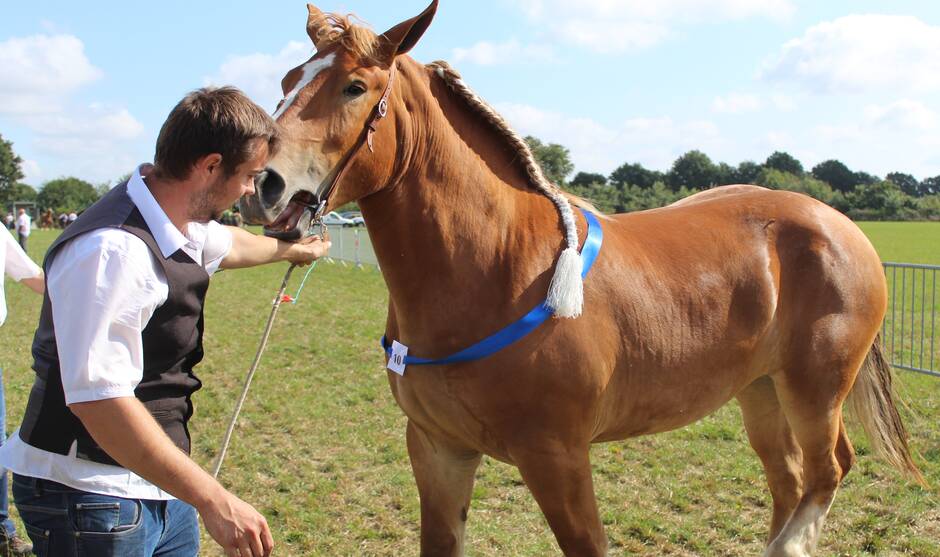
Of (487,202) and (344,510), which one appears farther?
(344,510)

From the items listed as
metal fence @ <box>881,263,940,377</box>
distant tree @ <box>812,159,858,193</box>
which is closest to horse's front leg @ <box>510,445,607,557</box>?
metal fence @ <box>881,263,940,377</box>

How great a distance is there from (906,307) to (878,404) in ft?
34.4

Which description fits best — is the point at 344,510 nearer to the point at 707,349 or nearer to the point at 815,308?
the point at 707,349

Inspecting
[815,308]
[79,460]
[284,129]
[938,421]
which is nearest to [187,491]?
[79,460]

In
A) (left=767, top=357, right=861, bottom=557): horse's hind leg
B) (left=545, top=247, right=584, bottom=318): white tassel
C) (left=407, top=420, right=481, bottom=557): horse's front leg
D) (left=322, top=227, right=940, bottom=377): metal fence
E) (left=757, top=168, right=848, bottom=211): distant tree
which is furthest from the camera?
(left=757, top=168, right=848, bottom=211): distant tree

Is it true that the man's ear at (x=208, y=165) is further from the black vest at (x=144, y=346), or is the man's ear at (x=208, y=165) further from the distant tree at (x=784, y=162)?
the distant tree at (x=784, y=162)

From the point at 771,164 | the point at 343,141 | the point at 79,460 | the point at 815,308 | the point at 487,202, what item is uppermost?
the point at 771,164

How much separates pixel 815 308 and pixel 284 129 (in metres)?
2.43

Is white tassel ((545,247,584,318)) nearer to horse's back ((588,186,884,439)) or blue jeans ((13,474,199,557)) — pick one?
horse's back ((588,186,884,439))

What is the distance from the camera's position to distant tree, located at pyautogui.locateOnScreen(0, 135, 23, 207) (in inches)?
3260

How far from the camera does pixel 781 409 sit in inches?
145

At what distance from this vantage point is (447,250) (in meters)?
2.49

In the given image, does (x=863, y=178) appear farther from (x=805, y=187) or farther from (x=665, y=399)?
(x=665, y=399)

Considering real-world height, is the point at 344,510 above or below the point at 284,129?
below
